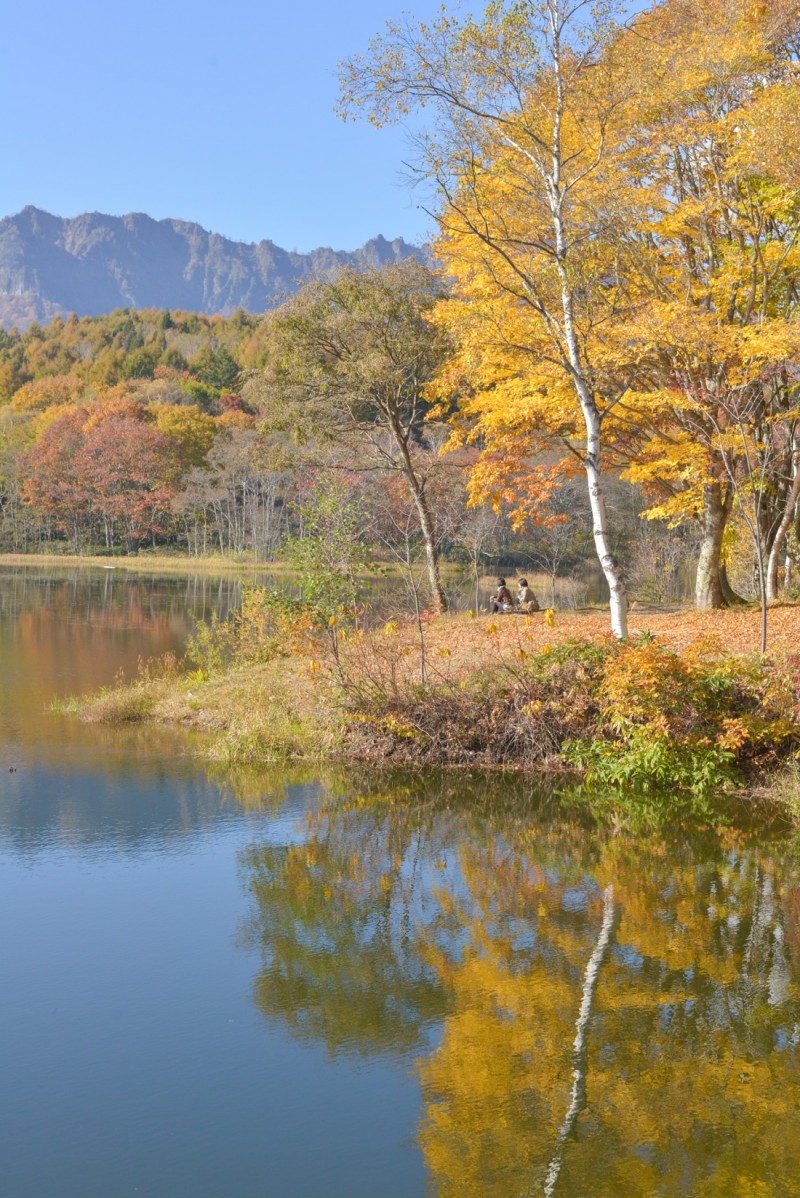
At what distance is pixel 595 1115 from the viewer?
222 inches

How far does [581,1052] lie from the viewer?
20.9ft

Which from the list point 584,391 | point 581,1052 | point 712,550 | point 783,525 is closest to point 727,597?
point 712,550

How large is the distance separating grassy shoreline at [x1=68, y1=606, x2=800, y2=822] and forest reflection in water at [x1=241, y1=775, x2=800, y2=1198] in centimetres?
158

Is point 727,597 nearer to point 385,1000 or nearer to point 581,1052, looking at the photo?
point 385,1000

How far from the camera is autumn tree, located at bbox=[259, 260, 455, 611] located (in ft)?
76.6

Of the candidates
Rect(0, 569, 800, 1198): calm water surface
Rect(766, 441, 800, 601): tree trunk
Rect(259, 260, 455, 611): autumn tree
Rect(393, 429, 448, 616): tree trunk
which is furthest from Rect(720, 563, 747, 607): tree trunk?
Rect(0, 569, 800, 1198): calm water surface

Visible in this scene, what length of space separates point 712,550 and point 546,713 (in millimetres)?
8691

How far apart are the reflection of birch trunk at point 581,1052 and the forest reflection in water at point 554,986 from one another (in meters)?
0.01

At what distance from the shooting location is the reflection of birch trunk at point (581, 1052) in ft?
17.2

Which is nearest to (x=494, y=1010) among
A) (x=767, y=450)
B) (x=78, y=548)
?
(x=767, y=450)

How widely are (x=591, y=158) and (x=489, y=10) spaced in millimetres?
3792

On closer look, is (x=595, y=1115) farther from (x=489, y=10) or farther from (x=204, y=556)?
(x=204, y=556)

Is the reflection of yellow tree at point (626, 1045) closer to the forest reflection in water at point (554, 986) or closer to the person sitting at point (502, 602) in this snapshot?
the forest reflection in water at point (554, 986)

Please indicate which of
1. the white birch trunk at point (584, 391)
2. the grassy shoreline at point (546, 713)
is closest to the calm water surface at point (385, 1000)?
the grassy shoreline at point (546, 713)
